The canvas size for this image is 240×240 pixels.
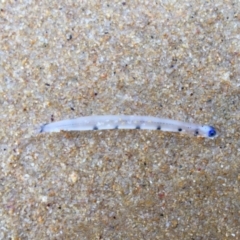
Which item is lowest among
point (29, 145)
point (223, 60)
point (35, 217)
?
point (35, 217)

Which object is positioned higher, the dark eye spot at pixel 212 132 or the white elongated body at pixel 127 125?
the white elongated body at pixel 127 125

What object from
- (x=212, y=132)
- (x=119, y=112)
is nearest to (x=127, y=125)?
(x=119, y=112)

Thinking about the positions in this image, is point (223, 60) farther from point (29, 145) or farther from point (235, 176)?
point (29, 145)

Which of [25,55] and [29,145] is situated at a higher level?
[25,55]

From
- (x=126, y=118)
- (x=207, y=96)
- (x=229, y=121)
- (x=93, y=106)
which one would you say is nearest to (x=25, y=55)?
(x=93, y=106)
